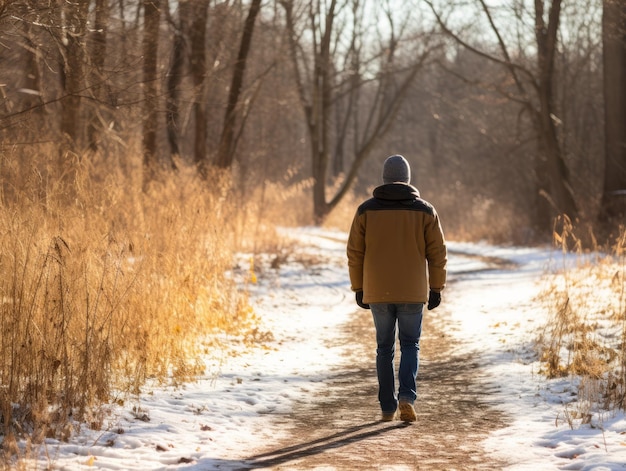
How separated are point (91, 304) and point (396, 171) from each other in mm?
2750

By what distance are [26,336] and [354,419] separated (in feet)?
8.27

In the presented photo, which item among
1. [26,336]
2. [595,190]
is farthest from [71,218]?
[595,190]

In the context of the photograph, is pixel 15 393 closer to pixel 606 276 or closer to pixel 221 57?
pixel 606 276

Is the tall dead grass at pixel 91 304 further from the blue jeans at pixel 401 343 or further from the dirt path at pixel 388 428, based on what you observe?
the blue jeans at pixel 401 343

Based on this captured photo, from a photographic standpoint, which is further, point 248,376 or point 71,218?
point 248,376

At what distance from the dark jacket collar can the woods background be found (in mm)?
2533

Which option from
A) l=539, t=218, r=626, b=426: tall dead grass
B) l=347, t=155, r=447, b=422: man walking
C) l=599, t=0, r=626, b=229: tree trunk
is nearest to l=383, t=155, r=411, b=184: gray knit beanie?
l=347, t=155, r=447, b=422: man walking

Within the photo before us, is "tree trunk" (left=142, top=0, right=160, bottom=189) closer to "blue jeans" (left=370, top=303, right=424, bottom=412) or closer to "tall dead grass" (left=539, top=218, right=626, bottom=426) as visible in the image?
"blue jeans" (left=370, top=303, right=424, bottom=412)

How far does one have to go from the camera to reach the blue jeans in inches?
249

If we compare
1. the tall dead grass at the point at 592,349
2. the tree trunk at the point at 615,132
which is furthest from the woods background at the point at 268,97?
the tall dead grass at the point at 592,349

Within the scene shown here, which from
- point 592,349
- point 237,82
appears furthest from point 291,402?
point 237,82

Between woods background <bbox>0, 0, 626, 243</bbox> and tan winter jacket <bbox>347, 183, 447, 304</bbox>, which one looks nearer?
Result: tan winter jacket <bbox>347, 183, 447, 304</bbox>

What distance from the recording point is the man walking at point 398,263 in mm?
6234

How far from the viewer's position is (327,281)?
15.6 metres
